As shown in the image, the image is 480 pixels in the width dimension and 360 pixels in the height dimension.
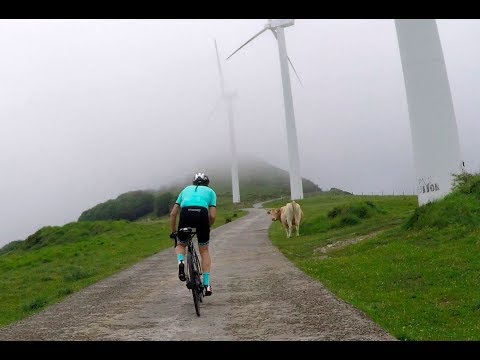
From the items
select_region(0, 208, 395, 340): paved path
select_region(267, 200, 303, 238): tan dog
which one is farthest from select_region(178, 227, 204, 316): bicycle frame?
select_region(267, 200, 303, 238): tan dog

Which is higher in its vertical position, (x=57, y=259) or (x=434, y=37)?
(x=434, y=37)

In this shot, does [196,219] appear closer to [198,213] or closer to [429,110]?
[198,213]

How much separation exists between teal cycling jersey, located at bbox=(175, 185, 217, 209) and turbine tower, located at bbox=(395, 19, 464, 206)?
14.9 meters

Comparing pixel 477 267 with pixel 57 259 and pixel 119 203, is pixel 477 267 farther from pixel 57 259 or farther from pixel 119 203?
pixel 119 203

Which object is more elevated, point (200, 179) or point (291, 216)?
point (291, 216)

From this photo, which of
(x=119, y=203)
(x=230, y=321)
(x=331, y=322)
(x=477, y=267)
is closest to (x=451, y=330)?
(x=331, y=322)

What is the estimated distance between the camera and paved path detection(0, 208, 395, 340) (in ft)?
24.7

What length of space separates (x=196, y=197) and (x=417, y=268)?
707 centimetres

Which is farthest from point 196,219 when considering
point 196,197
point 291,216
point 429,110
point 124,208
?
point 124,208

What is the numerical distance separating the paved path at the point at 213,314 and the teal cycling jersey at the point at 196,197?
191 cm

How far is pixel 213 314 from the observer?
920 centimetres

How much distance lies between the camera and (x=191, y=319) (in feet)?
29.1
